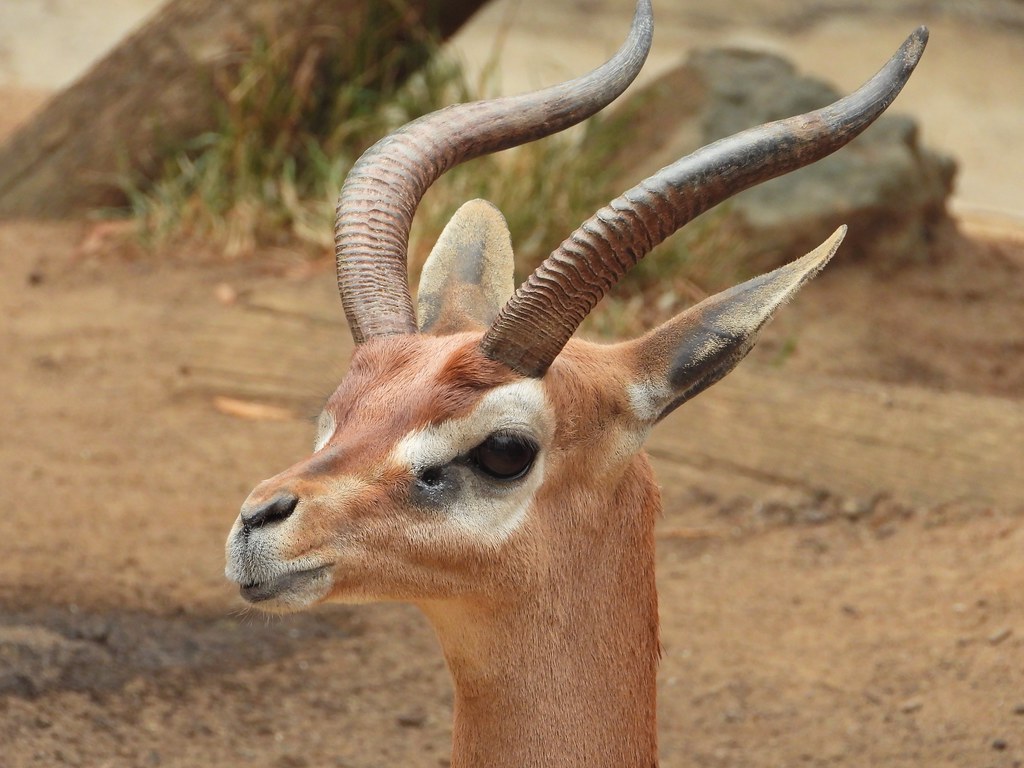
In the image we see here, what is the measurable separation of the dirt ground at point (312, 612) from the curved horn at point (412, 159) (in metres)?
0.39

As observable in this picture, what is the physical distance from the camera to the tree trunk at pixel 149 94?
873 cm

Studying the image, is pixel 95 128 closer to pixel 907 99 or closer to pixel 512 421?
pixel 512 421

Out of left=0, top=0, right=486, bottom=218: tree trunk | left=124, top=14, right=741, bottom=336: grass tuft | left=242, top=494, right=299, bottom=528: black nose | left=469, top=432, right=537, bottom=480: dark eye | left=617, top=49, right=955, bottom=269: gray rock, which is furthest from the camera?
left=617, top=49, right=955, bottom=269: gray rock

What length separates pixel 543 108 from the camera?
359 centimetres

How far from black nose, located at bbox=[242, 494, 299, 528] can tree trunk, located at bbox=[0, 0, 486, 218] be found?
21.0 feet

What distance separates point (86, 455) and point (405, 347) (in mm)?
3857

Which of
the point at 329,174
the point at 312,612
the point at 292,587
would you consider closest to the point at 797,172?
the point at 329,174

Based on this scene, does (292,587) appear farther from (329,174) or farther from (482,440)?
(329,174)

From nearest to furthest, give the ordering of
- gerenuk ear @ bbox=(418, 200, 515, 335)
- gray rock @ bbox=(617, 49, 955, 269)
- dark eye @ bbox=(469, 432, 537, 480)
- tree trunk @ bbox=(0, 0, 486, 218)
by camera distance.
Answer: dark eye @ bbox=(469, 432, 537, 480) → gerenuk ear @ bbox=(418, 200, 515, 335) → tree trunk @ bbox=(0, 0, 486, 218) → gray rock @ bbox=(617, 49, 955, 269)

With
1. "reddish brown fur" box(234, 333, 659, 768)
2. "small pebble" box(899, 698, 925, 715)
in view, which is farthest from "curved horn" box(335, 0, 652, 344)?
"small pebble" box(899, 698, 925, 715)

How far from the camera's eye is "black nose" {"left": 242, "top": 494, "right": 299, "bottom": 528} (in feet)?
9.29

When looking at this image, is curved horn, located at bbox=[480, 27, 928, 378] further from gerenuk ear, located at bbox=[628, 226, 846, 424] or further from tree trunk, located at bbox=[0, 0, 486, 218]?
tree trunk, located at bbox=[0, 0, 486, 218]

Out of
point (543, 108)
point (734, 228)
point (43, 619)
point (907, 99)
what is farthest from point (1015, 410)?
point (907, 99)

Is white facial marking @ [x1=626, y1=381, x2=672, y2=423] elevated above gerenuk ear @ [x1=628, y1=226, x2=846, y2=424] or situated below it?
below
